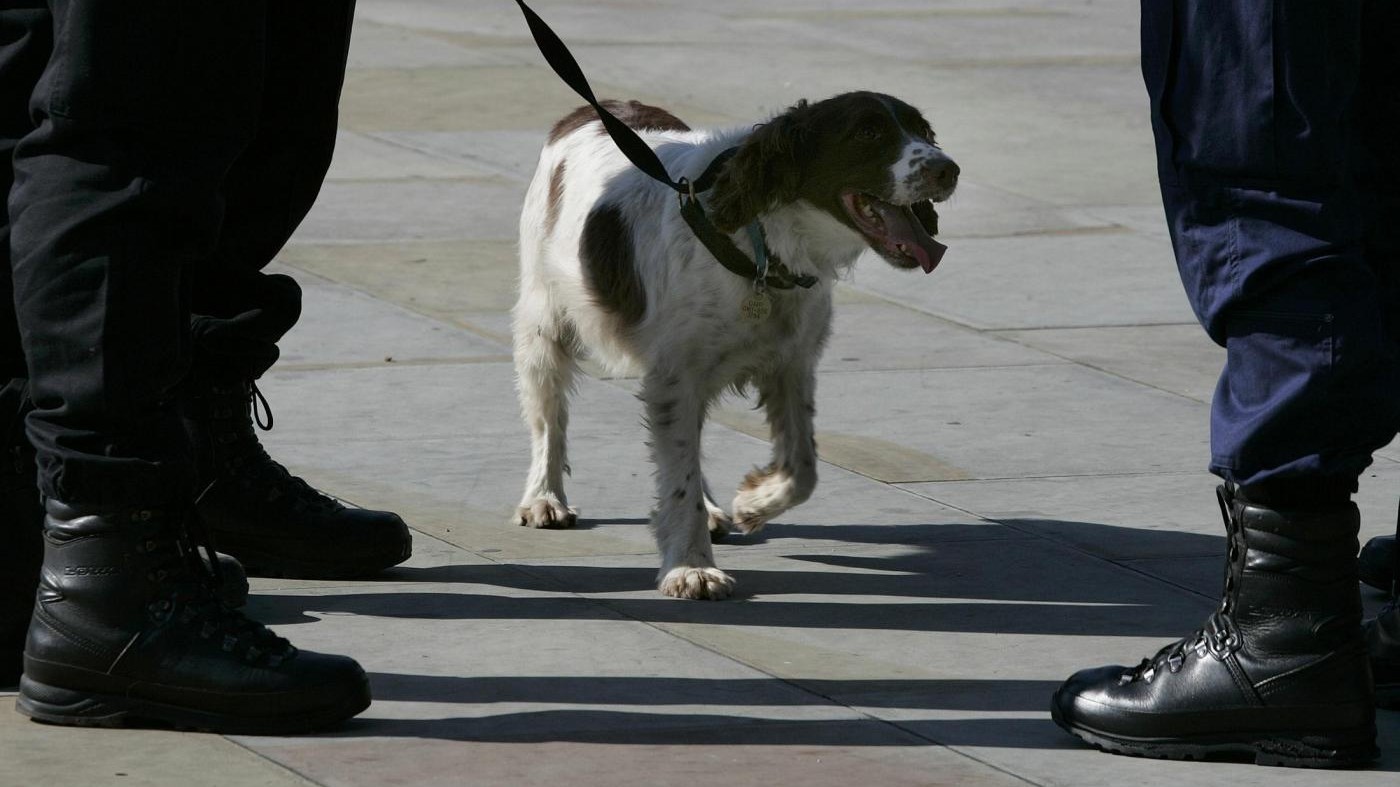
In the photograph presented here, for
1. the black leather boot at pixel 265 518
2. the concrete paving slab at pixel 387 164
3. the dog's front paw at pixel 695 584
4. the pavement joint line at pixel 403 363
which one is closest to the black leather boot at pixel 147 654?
the black leather boot at pixel 265 518

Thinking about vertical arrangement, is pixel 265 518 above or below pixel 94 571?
below

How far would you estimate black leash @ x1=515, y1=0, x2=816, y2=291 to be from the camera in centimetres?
505

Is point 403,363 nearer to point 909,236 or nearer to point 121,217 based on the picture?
point 909,236

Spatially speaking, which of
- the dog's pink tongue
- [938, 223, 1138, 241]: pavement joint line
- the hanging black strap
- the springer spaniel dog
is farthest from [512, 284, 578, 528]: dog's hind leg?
[938, 223, 1138, 241]: pavement joint line

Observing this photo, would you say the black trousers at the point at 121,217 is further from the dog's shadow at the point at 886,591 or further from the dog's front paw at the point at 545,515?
the dog's front paw at the point at 545,515

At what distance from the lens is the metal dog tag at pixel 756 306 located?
5.21 meters

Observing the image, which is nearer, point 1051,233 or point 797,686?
point 797,686

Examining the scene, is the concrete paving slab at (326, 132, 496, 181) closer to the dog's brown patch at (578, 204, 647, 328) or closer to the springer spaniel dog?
the springer spaniel dog

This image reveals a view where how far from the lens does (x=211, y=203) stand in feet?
12.2

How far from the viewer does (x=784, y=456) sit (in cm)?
538

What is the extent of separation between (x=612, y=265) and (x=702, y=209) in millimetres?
351

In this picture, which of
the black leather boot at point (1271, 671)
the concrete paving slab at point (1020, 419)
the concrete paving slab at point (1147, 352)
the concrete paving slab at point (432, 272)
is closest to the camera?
the black leather boot at point (1271, 671)

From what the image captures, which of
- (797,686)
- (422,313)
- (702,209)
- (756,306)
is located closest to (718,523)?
(756,306)

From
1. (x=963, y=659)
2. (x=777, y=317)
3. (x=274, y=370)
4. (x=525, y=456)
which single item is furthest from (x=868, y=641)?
(x=274, y=370)
